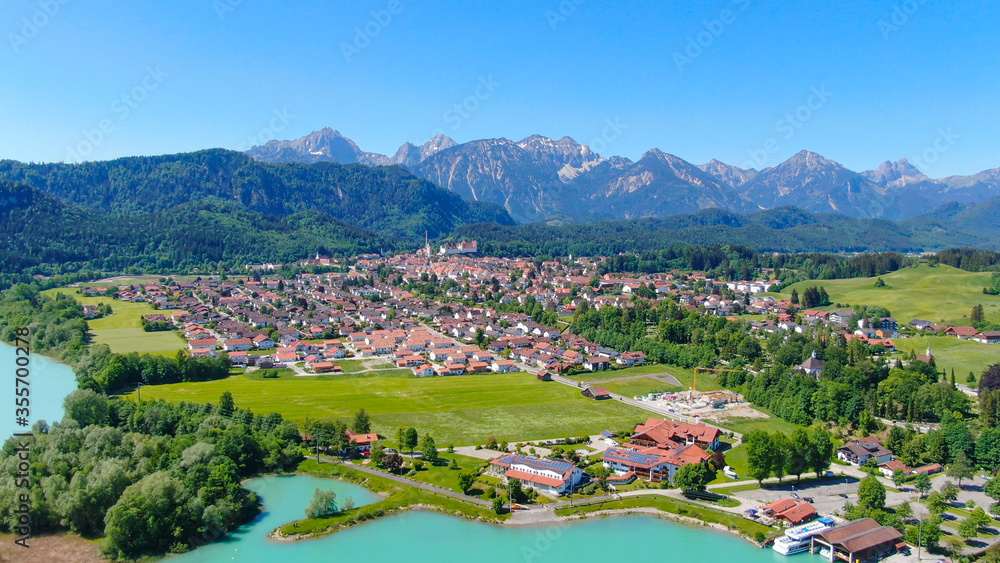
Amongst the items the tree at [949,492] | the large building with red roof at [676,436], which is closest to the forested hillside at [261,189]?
the large building with red roof at [676,436]

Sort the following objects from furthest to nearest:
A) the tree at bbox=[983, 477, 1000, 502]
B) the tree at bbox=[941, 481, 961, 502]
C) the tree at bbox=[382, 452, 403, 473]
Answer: the tree at bbox=[382, 452, 403, 473]
the tree at bbox=[983, 477, 1000, 502]
the tree at bbox=[941, 481, 961, 502]

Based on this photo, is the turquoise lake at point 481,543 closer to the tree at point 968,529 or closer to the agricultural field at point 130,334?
the tree at point 968,529

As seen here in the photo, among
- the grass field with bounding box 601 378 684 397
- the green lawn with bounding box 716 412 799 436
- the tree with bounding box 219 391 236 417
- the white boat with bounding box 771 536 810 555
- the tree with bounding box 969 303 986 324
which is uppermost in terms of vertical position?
the tree with bounding box 219 391 236 417

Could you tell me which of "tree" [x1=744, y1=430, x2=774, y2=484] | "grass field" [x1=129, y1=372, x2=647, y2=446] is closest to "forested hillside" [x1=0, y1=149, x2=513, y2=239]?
"grass field" [x1=129, y1=372, x2=647, y2=446]

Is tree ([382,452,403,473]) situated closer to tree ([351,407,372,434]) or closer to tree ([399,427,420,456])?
tree ([399,427,420,456])

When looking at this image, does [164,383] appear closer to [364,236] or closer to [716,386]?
[716,386]

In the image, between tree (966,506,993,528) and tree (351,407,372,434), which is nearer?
→ tree (966,506,993,528)

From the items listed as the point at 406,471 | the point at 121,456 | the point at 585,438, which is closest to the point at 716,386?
the point at 585,438

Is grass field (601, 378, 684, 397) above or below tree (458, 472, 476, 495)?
below
